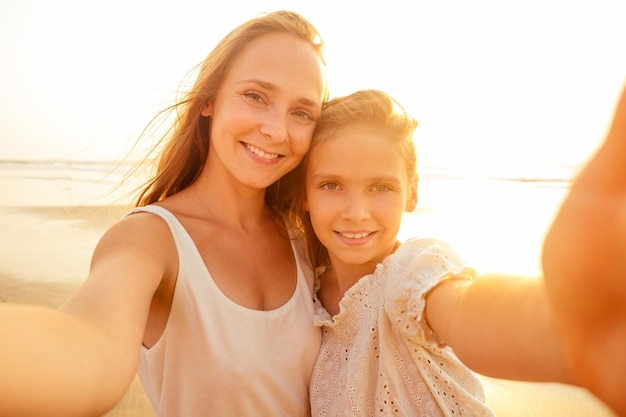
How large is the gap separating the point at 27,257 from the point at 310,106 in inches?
297

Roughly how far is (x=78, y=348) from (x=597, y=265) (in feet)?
3.07

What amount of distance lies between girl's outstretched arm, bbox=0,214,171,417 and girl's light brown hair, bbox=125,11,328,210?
113 cm

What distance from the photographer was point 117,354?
1.21 m

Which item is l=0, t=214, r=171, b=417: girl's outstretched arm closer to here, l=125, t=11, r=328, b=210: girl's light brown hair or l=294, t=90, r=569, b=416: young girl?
l=294, t=90, r=569, b=416: young girl

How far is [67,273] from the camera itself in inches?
298

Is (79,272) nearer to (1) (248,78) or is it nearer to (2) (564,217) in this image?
(1) (248,78)

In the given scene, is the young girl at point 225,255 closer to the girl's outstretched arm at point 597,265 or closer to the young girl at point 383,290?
the young girl at point 383,290

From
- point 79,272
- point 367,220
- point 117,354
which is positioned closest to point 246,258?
point 367,220

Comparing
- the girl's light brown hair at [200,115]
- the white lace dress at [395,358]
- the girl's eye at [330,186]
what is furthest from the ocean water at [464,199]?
the white lace dress at [395,358]

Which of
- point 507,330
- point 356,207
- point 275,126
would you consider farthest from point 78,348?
point 275,126

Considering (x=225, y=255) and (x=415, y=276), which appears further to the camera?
(x=225, y=255)

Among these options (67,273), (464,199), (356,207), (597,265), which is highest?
(597,265)

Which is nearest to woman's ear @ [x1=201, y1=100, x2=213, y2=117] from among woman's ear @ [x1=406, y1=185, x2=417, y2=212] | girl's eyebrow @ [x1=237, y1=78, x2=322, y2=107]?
girl's eyebrow @ [x1=237, y1=78, x2=322, y2=107]

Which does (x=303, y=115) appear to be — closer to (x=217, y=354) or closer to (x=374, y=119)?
(x=374, y=119)
